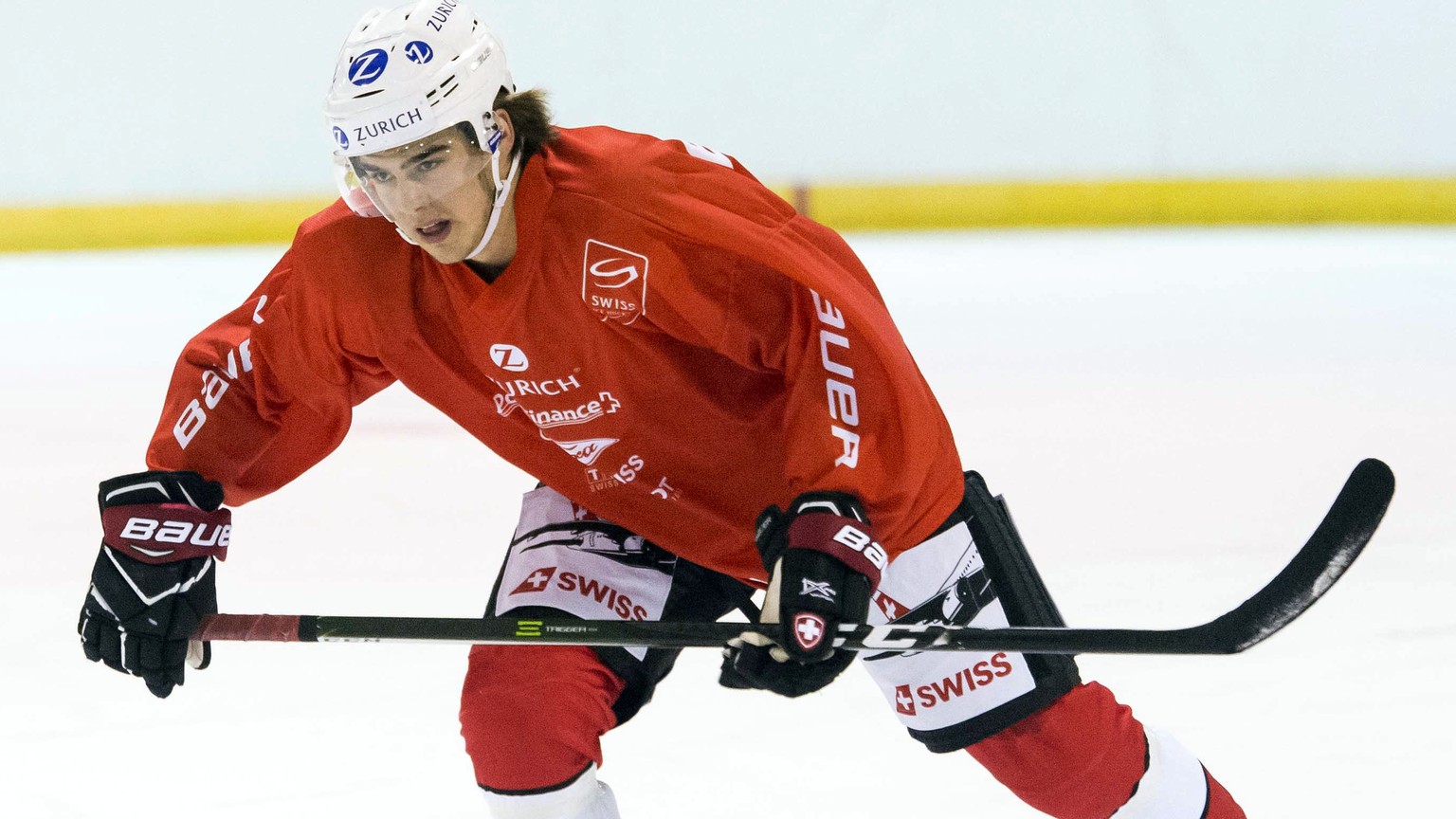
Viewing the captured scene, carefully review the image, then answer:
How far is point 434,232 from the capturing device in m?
1.90

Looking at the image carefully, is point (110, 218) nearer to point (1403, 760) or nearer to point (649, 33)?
point (649, 33)

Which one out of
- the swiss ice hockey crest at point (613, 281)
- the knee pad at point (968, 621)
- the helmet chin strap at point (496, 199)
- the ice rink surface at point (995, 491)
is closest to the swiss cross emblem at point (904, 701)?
the knee pad at point (968, 621)

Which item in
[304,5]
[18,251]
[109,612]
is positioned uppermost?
[109,612]

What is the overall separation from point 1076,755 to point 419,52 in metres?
1.04

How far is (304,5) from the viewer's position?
292 inches

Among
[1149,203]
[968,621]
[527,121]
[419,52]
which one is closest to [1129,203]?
[1149,203]

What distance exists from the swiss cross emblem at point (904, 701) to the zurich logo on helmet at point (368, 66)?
2.93 feet

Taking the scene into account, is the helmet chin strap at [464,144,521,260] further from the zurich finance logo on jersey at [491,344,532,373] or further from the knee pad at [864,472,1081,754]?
the knee pad at [864,472,1081,754]

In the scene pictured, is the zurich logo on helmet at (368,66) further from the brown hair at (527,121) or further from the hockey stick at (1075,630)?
the hockey stick at (1075,630)

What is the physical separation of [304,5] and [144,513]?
5741mm

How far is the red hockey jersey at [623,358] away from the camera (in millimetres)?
1896

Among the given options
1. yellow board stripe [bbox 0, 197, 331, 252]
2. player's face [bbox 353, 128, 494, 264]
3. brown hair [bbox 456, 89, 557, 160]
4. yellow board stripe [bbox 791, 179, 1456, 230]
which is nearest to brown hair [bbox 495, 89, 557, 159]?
brown hair [bbox 456, 89, 557, 160]

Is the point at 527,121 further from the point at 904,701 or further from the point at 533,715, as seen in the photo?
the point at 904,701

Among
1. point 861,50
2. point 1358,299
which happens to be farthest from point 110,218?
point 1358,299
